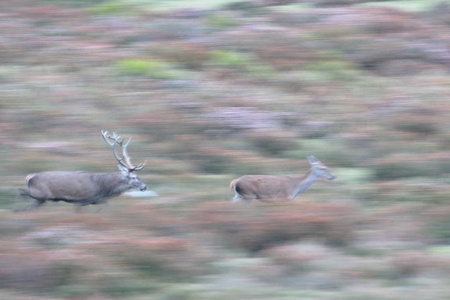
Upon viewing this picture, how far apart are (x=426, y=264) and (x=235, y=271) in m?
1.85

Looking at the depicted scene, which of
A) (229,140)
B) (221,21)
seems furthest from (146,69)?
(229,140)

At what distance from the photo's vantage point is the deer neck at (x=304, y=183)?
9.95 meters

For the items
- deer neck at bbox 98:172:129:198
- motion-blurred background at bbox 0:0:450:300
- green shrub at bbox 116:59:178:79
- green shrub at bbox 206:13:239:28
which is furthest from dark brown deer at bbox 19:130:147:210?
green shrub at bbox 206:13:239:28

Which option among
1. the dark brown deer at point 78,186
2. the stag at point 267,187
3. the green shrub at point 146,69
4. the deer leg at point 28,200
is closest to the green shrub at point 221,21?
the green shrub at point 146,69

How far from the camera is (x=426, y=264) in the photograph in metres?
7.97

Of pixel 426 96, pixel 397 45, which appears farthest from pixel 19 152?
pixel 397 45

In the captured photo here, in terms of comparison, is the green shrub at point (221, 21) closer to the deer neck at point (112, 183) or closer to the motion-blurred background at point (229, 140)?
the motion-blurred background at point (229, 140)

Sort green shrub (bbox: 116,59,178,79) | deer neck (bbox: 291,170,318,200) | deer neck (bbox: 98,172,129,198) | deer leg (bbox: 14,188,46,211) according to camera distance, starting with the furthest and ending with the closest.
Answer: green shrub (bbox: 116,59,178,79), deer neck (bbox: 291,170,318,200), deer neck (bbox: 98,172,129,198), deer leg (bbox: 14,188,46,211)

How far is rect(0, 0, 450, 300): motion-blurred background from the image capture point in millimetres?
7832

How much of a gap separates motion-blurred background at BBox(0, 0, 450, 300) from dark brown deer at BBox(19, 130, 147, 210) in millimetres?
195

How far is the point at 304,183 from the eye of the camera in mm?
10047

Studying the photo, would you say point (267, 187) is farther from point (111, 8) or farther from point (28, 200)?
point (111, 8)

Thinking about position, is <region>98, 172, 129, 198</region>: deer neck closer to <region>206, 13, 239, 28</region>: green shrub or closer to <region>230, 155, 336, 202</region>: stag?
<region>230, 155, 336, 202</region>: stag

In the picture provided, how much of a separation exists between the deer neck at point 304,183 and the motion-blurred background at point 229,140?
0.14m
